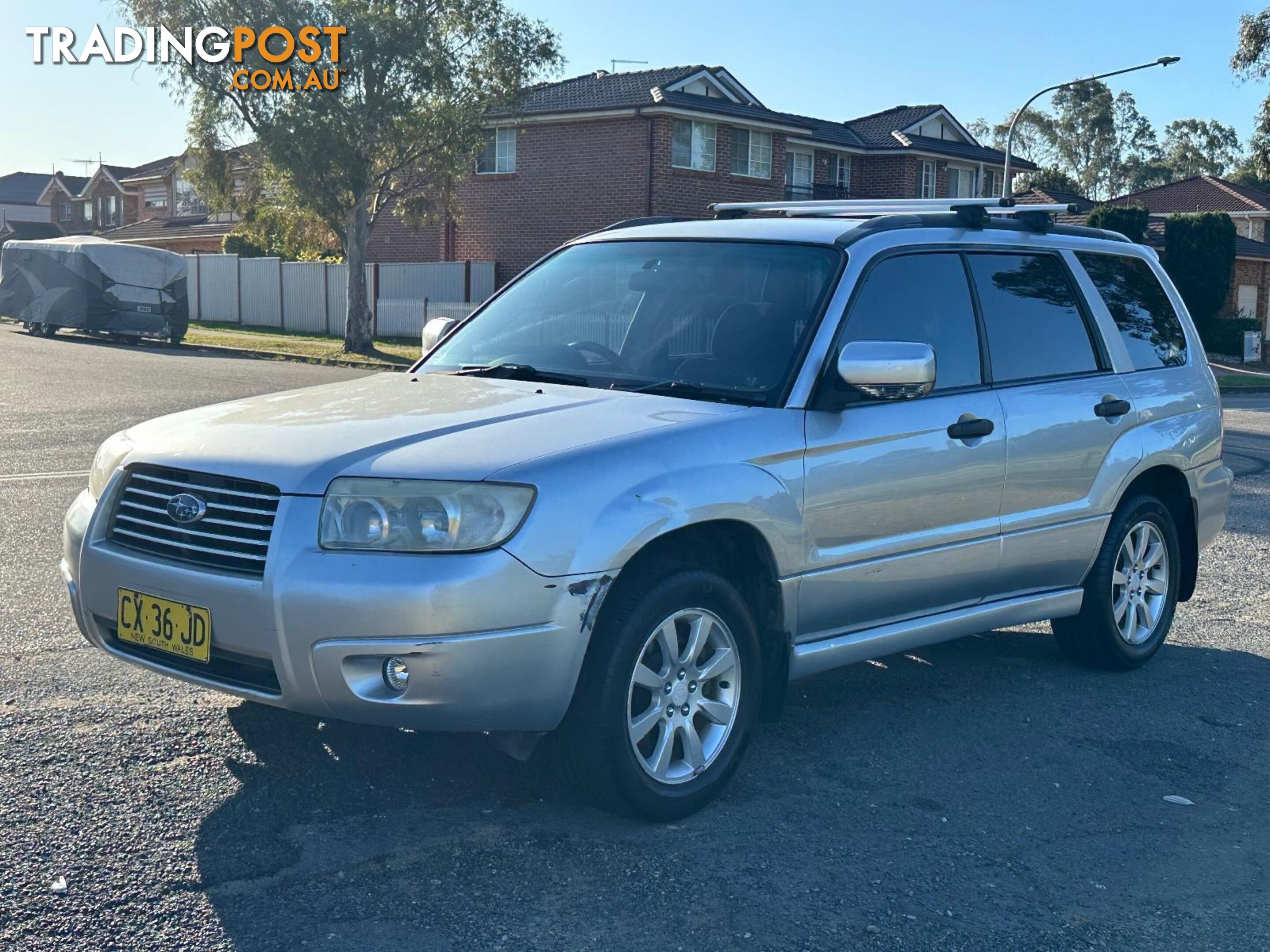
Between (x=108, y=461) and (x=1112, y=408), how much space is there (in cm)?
398

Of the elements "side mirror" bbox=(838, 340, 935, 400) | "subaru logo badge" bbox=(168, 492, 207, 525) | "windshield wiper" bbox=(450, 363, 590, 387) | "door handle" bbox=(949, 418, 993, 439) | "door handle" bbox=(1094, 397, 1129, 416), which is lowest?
"subaru logo badge" bbox=(168, 492, 207, 525)

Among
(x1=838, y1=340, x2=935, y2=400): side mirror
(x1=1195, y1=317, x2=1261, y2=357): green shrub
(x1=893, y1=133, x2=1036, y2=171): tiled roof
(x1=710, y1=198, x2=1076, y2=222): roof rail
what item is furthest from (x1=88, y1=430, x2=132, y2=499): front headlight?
(x1=893, y1=133, x2=1036, y2=171): tiled roof

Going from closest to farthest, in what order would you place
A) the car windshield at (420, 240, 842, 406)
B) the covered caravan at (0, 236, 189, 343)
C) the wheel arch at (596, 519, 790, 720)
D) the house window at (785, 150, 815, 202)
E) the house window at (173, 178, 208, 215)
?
the wheel arch at (596, 519, 790, 720) < the car windshield at (420, 240, 842, 406) < the covered caravan at (0, 236, 189, 343) < the house window at (785, 150, 815, 202) < the house window at (173, 178, 208, 215)

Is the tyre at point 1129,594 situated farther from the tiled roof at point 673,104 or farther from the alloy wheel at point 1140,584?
the tiled roof at point 673,104

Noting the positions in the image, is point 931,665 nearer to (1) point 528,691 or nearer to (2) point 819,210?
(2) point 819,210

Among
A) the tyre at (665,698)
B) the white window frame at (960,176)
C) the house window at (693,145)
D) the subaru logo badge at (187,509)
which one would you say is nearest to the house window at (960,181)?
the white window frame at (960,176)

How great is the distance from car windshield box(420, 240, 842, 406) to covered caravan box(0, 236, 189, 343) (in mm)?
29720

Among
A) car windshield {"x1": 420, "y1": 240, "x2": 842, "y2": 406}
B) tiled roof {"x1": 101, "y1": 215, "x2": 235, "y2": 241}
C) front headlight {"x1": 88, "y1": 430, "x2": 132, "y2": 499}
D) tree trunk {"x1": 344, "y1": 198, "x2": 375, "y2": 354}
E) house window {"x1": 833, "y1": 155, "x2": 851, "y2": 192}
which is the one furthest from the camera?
tiled roof {"x1": 101, "y1": 215, "x2": 235, "y2": 241}

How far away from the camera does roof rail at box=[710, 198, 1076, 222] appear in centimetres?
575

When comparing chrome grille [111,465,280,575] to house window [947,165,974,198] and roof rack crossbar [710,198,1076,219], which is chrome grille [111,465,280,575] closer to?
roof rack crossbar [710,198,1076,219]

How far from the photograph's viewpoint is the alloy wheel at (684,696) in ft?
13.8

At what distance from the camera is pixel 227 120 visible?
3152 cm

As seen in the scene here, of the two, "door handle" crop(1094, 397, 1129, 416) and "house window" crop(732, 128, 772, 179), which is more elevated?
"house window" crop(732, 128, 772, 179)

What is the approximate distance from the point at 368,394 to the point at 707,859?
6.59ft
